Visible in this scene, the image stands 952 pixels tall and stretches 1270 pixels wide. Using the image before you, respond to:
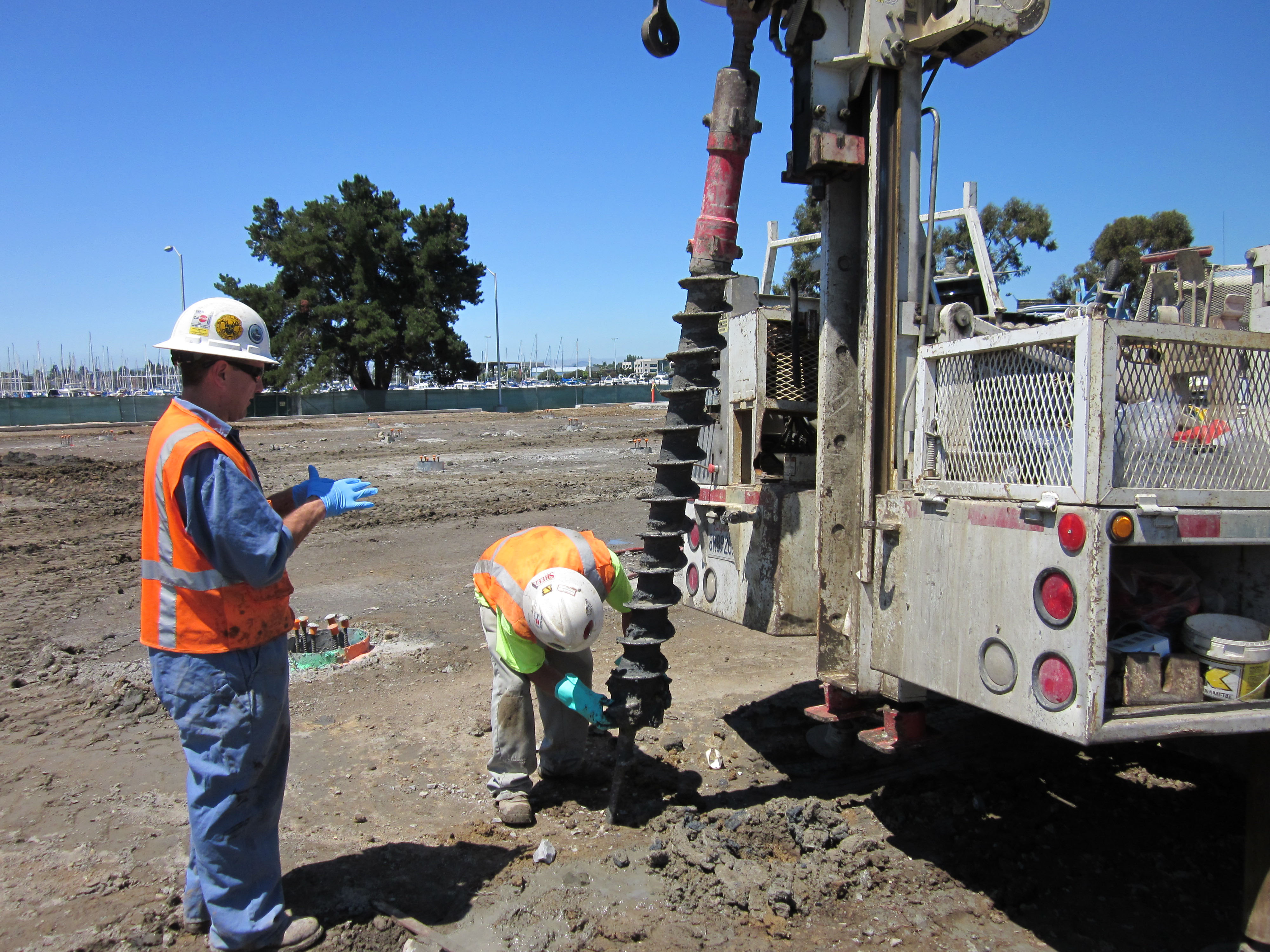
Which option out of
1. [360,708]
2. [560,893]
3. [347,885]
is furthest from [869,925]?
[360,708]

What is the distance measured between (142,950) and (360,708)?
7.07 ft

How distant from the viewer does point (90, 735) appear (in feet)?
15.1

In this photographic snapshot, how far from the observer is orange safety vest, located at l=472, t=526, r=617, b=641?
363 cm

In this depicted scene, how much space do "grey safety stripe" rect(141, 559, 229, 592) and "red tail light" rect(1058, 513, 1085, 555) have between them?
2.52 metres

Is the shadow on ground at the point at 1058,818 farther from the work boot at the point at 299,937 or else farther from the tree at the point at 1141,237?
the tree at the point at 1141,237

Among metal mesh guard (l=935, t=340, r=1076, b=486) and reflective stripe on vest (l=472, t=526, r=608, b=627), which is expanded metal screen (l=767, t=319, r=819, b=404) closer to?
metal mesh guard (l=935, t=340, r=1076, b=486)

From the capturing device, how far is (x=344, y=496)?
3.05 meters

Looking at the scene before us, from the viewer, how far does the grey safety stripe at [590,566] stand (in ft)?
12.2

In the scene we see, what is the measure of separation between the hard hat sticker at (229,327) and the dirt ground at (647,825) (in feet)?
6.66

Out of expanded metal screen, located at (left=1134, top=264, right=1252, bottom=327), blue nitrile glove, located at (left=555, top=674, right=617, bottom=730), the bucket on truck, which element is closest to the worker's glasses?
blue nitrile glove, located at (left=555, top=674, right=617, bottom=730)

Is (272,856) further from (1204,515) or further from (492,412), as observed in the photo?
(492,412)

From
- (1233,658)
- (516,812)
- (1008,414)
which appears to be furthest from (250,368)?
A: (1233,658)

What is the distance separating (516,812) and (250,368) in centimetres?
212

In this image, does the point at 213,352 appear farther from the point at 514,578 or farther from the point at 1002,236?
the point at 1002,236
